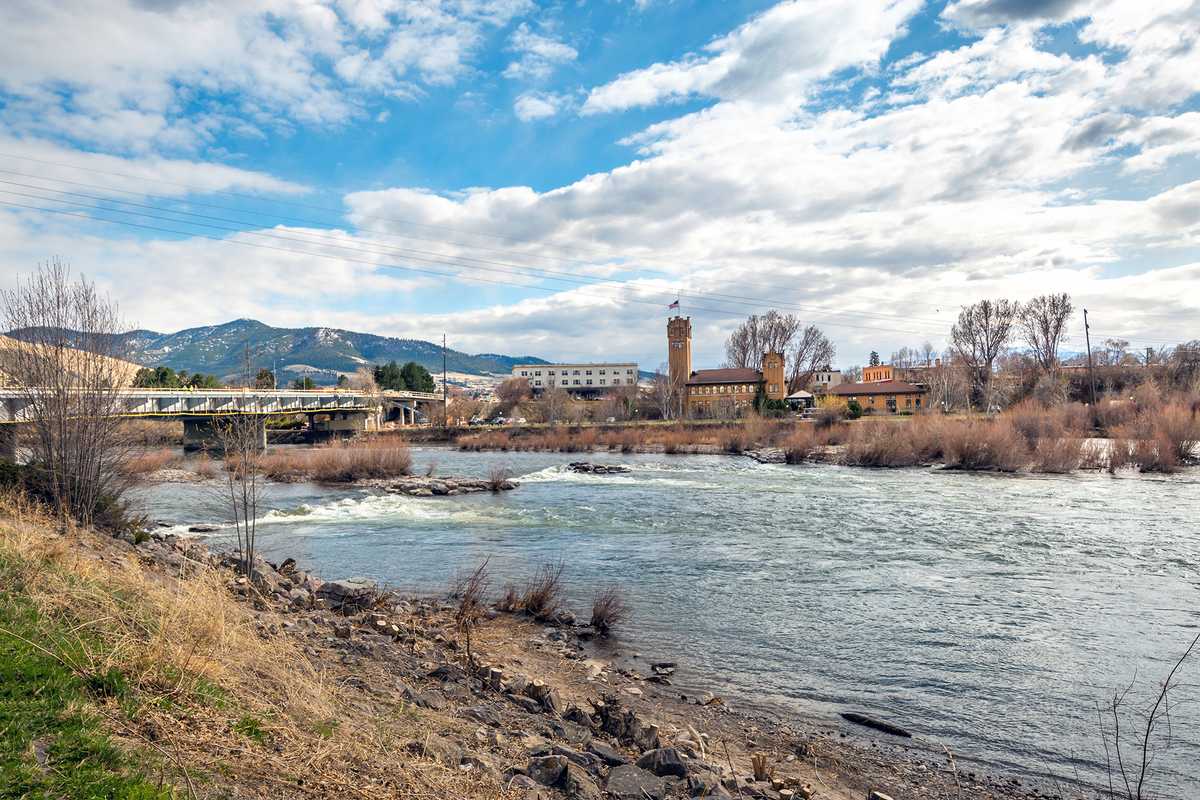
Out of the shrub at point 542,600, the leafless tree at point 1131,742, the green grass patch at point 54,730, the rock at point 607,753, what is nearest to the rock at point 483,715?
the rock at point 607,753

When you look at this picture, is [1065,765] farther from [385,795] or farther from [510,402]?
[510,402]

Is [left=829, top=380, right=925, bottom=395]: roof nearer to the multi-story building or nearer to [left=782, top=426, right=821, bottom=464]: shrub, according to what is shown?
the multi-story building

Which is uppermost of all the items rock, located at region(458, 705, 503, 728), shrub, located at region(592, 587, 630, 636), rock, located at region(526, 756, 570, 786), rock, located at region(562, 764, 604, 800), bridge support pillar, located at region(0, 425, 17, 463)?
bridge support pillar, located at region(0, 425, 17, 463)

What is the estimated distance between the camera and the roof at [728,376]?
10988cm

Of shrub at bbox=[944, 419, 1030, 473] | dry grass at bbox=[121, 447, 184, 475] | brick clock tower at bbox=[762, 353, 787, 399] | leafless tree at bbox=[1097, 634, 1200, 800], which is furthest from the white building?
leafless tree at bbox=[1097, 634, 1200, 800]

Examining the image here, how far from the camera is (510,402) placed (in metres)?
117

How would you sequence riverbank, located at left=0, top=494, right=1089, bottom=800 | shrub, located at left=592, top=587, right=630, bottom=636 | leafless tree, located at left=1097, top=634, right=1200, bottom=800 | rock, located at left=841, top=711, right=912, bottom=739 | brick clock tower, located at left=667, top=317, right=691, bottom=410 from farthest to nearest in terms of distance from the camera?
brick clock tower, located at left=667, top=317, right=691, bottom=410 < shrub, located at left=592, top=587, right=630, bottom=636 < rock, located at left=841, top=711, right=912, bottom=739 < leafless tree, located at left=1097, top=634, right=1200, bottom=800 < riverbank, located at left=0, top=494, right=1089, bottom=800

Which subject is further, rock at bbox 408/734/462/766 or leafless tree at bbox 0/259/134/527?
leafless tree at bbox 0/259/134/527

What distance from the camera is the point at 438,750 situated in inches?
246

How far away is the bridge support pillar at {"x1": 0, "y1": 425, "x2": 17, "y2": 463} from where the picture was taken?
62.5ft

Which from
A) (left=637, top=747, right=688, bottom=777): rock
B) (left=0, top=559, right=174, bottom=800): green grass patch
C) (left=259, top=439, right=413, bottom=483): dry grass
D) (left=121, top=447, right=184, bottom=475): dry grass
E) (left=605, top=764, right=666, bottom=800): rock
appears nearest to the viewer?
(left=0, top=559, right=174, bottom=800): green grass patch

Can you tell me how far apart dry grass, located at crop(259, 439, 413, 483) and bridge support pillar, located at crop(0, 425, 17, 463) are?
2006cm

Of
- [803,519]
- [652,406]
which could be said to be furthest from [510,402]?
[803,519]

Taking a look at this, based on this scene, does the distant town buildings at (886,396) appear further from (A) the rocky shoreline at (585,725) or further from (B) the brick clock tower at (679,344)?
(A) the rocky shoreline at (585,725)
